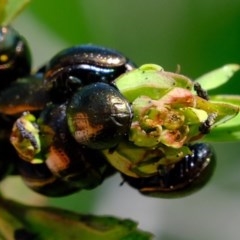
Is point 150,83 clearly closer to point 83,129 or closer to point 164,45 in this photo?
point 83,129

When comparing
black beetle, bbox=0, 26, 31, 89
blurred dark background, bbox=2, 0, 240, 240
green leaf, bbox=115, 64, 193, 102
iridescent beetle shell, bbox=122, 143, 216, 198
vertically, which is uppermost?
green leaf, bbox=115, 64, 193, 102

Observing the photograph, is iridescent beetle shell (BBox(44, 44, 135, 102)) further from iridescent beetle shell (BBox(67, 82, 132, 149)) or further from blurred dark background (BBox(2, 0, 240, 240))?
blurred dark background (BBox(2, 0, 240, 240))

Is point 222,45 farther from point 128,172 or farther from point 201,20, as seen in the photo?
point 128,172

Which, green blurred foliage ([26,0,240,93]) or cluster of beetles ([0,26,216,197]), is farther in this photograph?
green blurred foliage ([26,0,240,93])

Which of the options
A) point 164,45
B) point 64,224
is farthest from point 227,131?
point 164,45

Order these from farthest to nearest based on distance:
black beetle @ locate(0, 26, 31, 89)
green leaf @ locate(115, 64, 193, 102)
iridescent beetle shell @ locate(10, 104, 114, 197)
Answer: black beetle @ locate(0, 26, 31, 89) → iridescent beetle shell @ locate(10, 104, 114, 197) → green leaf @ locate(115, 64, 193, 102)

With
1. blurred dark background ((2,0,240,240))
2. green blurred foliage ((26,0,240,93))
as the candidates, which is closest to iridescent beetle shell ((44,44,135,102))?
blurred dark background ((2,0,240,240))
